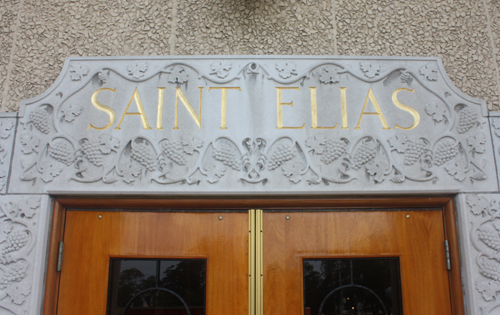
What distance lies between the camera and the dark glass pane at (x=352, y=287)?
2.19 meters

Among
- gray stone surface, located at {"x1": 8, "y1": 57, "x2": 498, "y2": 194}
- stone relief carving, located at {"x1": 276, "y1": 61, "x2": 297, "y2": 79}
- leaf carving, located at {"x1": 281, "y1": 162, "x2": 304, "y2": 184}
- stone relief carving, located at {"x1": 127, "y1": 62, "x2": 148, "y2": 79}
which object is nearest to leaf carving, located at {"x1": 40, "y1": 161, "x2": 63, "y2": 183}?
gray stone surface, located at {"x1": 8, "y1": 57, "x2": 498, "y2": 194}

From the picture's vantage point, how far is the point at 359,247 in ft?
7.37

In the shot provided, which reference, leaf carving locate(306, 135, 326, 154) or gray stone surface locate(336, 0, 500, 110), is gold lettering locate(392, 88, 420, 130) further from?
leaf carving locate(306, 135, 326, 154)

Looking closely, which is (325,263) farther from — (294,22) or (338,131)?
(294,22)

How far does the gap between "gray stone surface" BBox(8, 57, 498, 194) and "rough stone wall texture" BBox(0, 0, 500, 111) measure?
99mm

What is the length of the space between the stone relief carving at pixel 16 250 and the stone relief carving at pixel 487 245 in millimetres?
2366

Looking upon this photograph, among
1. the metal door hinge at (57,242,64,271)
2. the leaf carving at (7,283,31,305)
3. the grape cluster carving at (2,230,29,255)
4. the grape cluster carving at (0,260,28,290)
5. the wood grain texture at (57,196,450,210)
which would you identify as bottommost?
the leaf carving at (7,283,31,305)

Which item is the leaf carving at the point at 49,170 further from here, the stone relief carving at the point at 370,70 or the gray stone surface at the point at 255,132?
the stone relief carving at the point at 370,70

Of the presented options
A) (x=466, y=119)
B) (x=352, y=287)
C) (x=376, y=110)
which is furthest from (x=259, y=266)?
(x=466, y=119)

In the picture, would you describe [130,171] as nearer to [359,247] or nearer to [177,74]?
[177,74]

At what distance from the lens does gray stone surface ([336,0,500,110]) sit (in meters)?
2.41

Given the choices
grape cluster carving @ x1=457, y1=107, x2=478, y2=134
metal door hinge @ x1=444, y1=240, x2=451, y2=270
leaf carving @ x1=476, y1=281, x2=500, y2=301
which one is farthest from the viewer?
grape cluster carving @ x1=457, y1=107, x2=478, y2=134

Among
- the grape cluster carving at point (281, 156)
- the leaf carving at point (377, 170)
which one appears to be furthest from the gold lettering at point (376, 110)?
the grape cluster carving at point (281, 156)

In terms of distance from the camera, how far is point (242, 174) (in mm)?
2240
